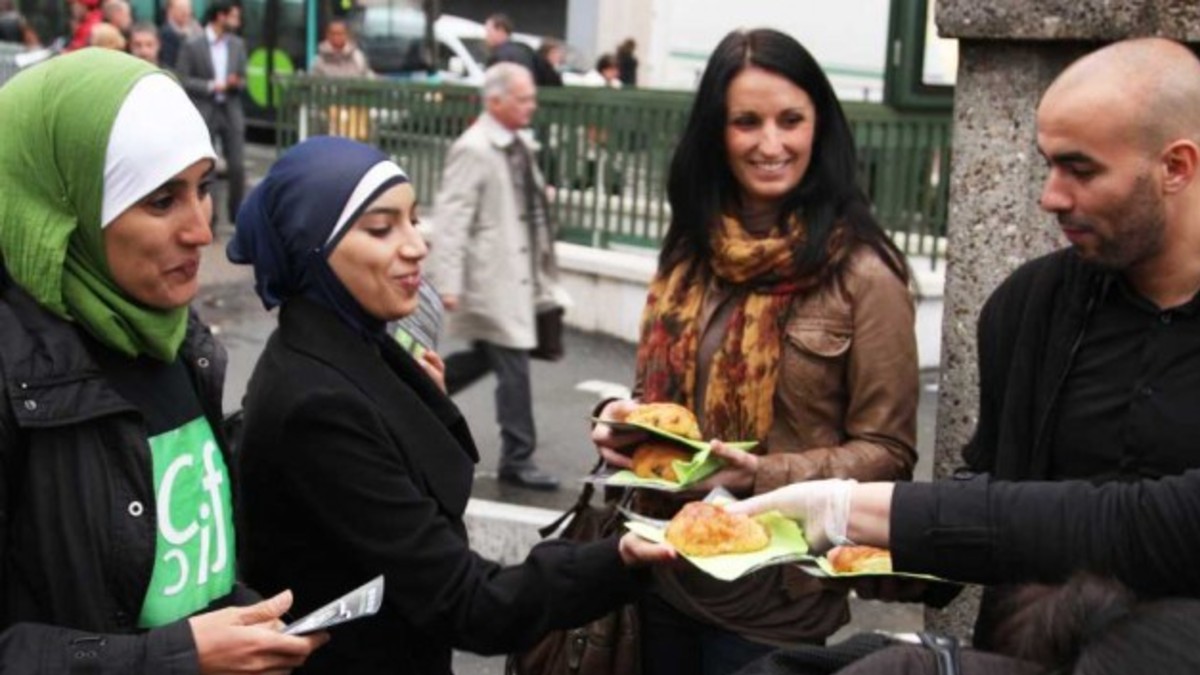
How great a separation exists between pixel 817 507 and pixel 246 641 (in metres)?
0.83

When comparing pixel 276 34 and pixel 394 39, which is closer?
pixel 276 34

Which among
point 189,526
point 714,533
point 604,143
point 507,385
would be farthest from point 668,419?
point 604,143

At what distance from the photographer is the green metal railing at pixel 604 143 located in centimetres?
926

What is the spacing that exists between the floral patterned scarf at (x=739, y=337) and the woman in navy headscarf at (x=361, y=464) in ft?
1.70

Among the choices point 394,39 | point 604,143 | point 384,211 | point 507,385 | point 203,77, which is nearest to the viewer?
point 384,211

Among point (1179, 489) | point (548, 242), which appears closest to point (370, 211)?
point (1179, 489)

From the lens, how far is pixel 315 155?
267 centimetres

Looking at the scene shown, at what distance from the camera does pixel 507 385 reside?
737 cm

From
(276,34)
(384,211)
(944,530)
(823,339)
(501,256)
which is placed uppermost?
(276,34)

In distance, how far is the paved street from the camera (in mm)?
6000

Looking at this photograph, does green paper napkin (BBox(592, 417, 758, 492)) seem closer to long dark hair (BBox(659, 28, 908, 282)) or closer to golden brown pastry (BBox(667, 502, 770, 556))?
golden brown pastry (BBox(667, 502, 770, 556))

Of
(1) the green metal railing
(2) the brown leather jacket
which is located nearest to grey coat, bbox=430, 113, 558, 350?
(1) the green metal railing

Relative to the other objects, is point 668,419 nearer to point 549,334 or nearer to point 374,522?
point 374,522

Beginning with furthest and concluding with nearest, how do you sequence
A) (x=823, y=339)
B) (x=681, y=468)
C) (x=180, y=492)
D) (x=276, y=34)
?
(x=276, y=34) → (x=823, y=339) → (x=681, y=468) → (x=180, y=492)
